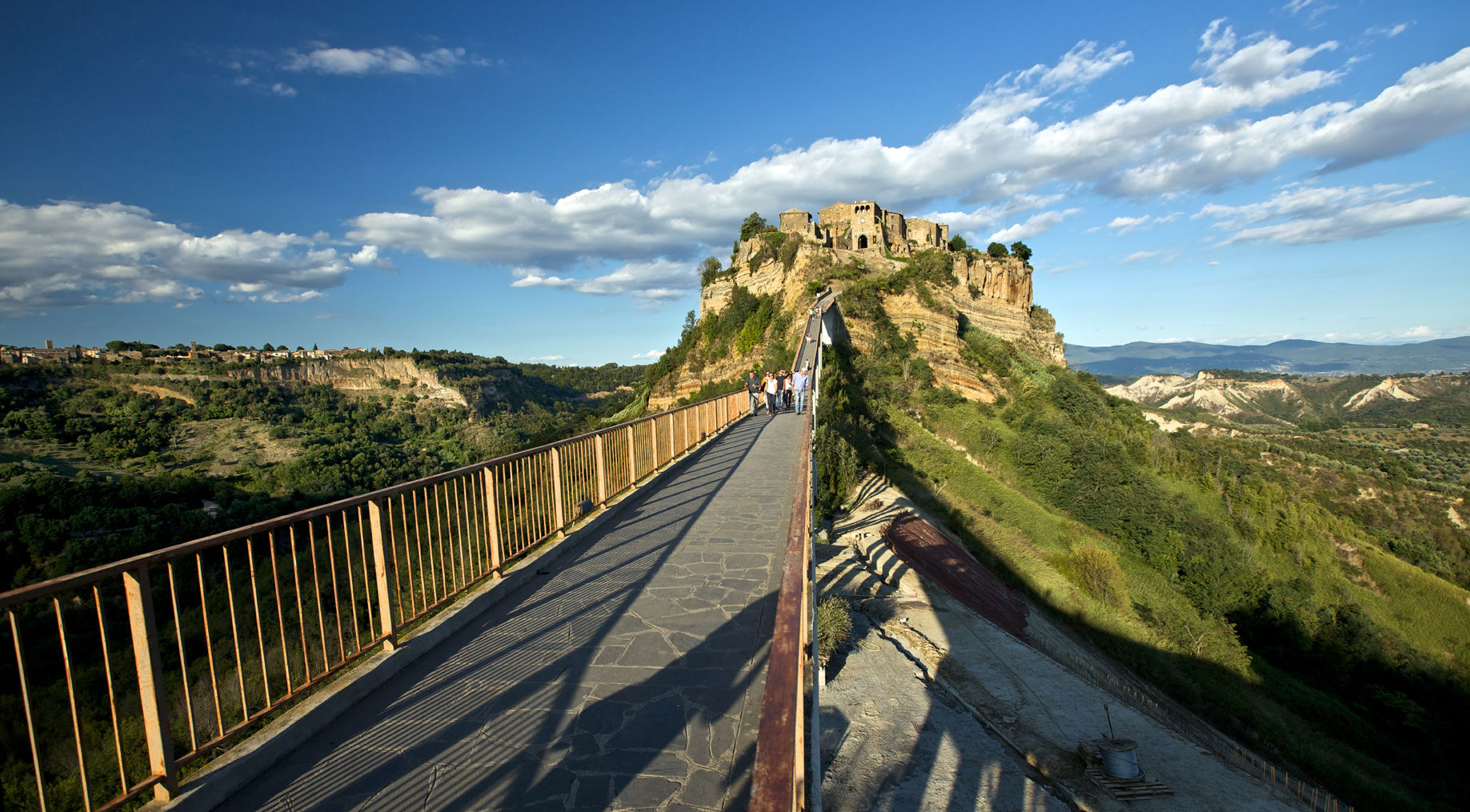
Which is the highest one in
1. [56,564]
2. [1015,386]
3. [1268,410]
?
[1015,386]

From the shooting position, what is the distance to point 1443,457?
69.1 meters

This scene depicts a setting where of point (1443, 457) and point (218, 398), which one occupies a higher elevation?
point (218, 398)

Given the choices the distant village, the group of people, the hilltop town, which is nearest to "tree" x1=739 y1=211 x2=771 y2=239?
the hilltop town

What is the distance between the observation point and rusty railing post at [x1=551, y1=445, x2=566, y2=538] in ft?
21.0

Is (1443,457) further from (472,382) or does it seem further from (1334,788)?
(472,382)

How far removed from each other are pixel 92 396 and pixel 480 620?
81688 mm

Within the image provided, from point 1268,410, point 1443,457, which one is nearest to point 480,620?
point 1443,457

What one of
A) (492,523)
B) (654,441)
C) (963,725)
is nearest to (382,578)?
(492,523)

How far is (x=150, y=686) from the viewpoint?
261 cm

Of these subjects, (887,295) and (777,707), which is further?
(887,295)

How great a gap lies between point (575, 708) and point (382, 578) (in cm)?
171

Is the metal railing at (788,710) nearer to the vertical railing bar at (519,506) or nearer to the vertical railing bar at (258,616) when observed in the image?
the vertical railing bar at (258,616)

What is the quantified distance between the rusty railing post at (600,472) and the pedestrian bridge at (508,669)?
3 centimetres

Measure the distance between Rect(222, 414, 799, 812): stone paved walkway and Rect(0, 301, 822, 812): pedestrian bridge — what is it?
0.04 ft
